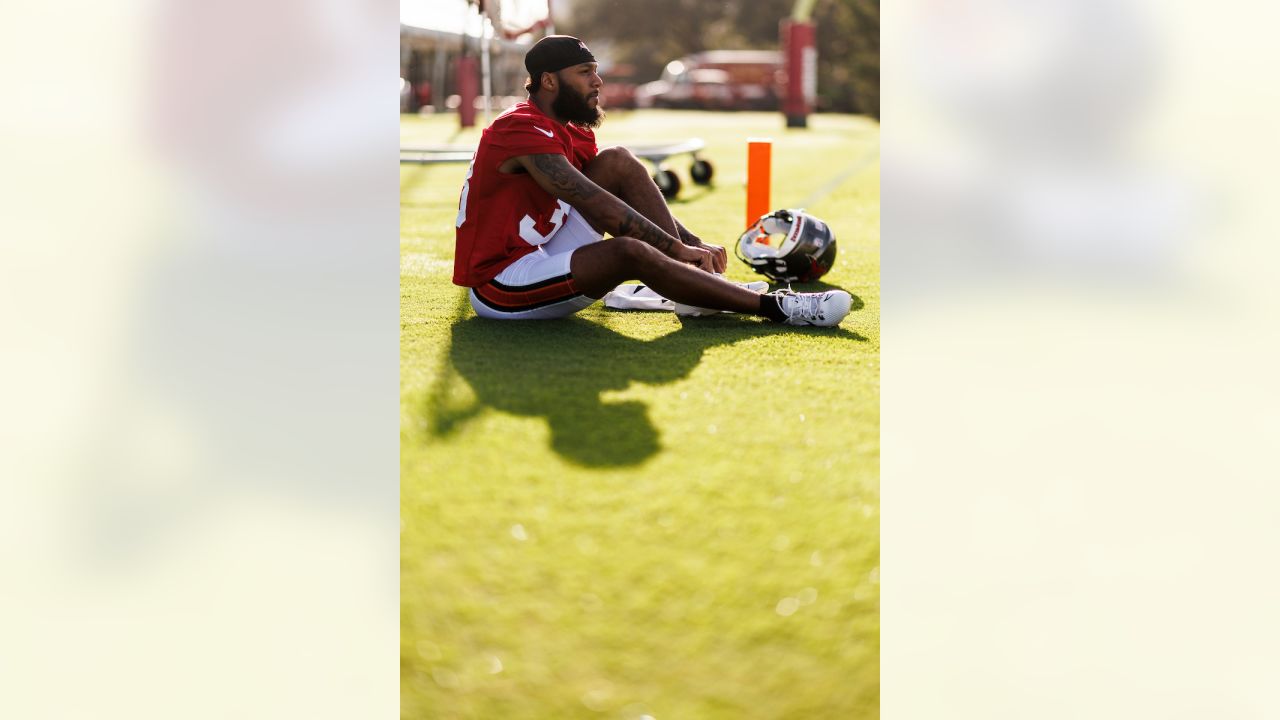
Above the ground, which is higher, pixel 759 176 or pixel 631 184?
pixel 631 184

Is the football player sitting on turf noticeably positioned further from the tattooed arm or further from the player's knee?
the player's knee

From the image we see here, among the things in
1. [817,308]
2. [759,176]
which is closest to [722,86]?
[759,176]

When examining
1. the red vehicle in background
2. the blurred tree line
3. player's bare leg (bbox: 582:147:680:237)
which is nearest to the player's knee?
player's bare leg (bbox: 582:147:680:237)

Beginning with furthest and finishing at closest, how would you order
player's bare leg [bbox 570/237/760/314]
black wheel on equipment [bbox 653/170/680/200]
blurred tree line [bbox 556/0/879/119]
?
blurred tree line [bbox 556/0/879/119]
black wheel on equipment [bbox 653/170/680/200]
player's bare leg [bbox 570/237/760/314]

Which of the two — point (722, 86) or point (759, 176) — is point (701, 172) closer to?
point (759, 176)

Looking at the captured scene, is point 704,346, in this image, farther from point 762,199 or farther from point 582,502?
point 762,199

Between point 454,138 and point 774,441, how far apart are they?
14.3 metres

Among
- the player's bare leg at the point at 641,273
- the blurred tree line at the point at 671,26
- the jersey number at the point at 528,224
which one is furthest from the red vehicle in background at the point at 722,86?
the player's bare leg at the point at 641,273

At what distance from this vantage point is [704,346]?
3.87 metres

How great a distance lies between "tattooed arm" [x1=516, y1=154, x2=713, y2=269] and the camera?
12.9 ft

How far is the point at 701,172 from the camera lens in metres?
10.1

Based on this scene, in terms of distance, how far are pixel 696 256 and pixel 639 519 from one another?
177 centimetres

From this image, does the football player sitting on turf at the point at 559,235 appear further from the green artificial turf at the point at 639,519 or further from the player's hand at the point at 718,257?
the green artificial turf at the point at 639,519

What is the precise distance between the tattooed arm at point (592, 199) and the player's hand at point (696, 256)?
0.06 feet
